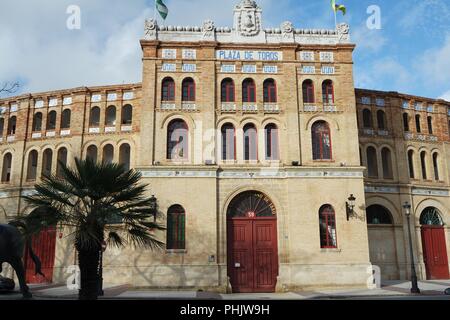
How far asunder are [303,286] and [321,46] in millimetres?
13755

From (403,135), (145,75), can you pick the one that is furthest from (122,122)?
(403,135)

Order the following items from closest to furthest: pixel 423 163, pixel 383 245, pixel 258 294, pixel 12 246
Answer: pixel 12 246
pixel 258 294
pixel 383 245
pixel 423 163

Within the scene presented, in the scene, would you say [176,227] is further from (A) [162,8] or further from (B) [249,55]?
(A) [162,8]

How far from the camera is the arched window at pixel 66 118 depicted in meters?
29.3

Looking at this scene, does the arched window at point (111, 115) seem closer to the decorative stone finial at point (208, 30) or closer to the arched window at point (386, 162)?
the decorative stone finial at point (208, 30)

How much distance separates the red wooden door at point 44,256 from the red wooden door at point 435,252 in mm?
23914

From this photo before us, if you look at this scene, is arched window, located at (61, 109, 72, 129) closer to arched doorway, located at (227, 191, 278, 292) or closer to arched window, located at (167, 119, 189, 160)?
arched window, located at (167, 119, 189, 160)

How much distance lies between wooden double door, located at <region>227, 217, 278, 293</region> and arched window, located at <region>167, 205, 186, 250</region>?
2.47 m

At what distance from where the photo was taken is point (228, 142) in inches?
959

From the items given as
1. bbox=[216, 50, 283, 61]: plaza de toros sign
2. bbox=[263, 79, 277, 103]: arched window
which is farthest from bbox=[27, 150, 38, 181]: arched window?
bbox=[263, 79, 277, 103]: arched window

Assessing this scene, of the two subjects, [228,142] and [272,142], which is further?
[272,142]

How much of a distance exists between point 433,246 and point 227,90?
1725 cm

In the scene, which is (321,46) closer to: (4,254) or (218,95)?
(218,95)

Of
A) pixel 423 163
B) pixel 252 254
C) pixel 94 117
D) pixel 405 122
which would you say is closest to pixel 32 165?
pixel 94 117
